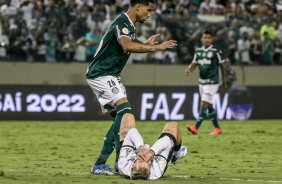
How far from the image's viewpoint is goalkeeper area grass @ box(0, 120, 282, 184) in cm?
809

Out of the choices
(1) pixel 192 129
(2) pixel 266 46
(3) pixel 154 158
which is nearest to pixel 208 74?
(1) pixel 192 129

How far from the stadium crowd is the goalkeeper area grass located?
2303 millimetres

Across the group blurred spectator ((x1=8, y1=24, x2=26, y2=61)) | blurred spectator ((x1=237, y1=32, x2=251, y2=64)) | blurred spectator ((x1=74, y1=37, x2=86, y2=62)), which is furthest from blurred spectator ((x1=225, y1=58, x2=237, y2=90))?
blurred spectator ((x1=8, y1=24, x2=26, y2=61))

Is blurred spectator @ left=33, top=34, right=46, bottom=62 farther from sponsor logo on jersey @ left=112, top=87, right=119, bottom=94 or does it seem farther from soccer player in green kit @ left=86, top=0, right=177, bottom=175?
sponsor logo on jersey @ left=112, top=87, right=119, bottom=94

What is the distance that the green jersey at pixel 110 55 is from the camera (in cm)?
803

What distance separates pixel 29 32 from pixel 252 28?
23.1ft

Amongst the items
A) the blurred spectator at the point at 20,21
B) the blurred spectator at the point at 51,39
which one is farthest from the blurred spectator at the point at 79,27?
the blurred spectator at the point at 20,21

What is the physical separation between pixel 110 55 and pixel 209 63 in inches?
298

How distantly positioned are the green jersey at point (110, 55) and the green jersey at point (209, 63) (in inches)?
289

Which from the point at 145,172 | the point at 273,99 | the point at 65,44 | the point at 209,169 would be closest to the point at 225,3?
the point at 273,99

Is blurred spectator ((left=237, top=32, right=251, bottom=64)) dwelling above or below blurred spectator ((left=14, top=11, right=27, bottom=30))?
below

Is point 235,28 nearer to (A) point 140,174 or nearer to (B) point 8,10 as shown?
(B) point 8,10

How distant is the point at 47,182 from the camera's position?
24.6 feet

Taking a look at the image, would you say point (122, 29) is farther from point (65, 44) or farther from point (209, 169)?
point (65, 44)
